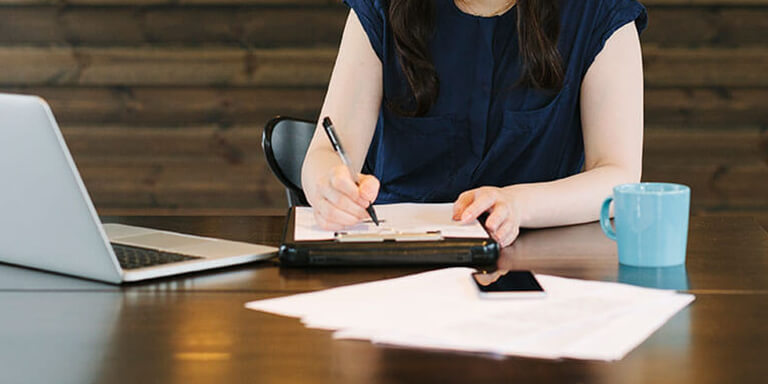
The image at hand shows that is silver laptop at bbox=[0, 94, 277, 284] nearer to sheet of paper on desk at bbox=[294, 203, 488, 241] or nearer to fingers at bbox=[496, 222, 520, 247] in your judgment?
sheet of paper on desk at bbox=[294, 203, 488, 241]

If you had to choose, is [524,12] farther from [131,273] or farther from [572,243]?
[131,273]

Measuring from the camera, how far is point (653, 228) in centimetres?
127

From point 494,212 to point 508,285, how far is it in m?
0.31

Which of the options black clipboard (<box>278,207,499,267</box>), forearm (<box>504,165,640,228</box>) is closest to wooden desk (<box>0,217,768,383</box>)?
black clipboard (<box>278,207,499,267</box>)

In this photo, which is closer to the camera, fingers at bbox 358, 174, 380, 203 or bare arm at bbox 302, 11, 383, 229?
fingers at bbox 358, 174, 380, 203

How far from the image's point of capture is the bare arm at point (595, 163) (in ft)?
4.74

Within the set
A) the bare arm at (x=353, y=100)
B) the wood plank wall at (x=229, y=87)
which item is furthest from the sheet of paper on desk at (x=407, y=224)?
the wood plank wall at (x=229, y=87)

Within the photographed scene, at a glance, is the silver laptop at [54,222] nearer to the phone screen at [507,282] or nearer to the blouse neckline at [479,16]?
the phone screen at [507,282]

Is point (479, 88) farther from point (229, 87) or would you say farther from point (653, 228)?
point (229, 87)

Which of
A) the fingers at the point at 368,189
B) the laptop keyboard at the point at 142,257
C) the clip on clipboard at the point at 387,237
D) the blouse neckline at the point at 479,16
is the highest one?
the blouse neckline at the point at 479,16

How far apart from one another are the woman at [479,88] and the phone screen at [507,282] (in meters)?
0.72

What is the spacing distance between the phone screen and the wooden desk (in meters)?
0.08

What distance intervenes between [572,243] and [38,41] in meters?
2.91

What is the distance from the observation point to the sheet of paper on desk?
4.47ft
